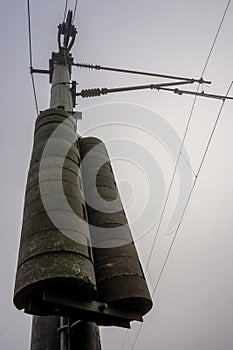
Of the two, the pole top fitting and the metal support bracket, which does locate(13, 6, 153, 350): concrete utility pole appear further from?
the pole top fitting

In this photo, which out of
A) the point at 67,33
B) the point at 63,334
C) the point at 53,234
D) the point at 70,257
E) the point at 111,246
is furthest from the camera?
the point at 67,33

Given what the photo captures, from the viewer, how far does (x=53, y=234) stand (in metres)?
3.06

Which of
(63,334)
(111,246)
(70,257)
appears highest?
(111,246)

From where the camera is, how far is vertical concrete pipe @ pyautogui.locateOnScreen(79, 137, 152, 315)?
127 inches

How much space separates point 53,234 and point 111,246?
33.8 inches

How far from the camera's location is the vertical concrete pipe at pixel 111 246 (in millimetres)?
3229

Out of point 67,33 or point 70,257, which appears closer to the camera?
point 70,257

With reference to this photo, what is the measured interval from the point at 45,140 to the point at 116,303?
8.03 ft

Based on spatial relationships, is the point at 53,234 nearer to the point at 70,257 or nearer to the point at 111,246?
the point at 70,257

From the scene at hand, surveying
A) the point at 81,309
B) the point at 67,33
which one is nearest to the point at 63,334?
the point at 81,309

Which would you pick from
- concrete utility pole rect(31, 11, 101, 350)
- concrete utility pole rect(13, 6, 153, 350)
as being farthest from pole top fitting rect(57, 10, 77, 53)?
concrete utility pole rect(31, 11, 101, 350)

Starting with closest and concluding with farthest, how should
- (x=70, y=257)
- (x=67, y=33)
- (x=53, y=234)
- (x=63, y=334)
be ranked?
1. (x=70, y=257)
2. (x=53, y=234)
3. (x=63, y=334)
4. (x=67, y=33)

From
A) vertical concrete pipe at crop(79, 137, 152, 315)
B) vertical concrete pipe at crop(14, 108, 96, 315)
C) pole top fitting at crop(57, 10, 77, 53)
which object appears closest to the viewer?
vertical concrete pipe at crop(14, 108, 96, 315)

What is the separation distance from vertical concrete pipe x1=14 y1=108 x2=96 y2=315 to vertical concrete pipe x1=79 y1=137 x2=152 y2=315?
32 cm
